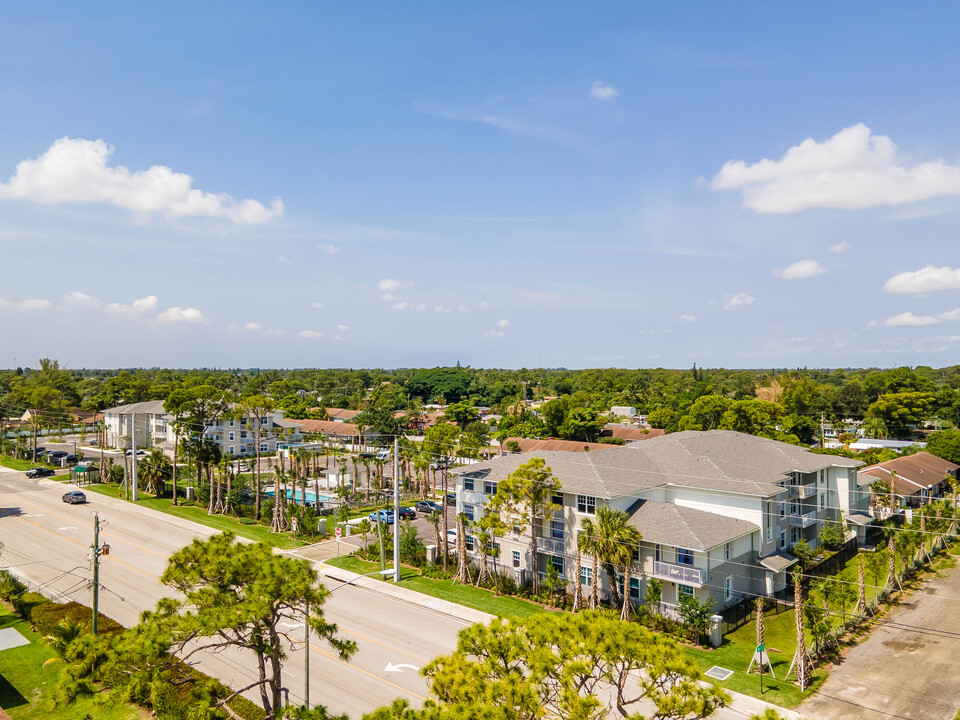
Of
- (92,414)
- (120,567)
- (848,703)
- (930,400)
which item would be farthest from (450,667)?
(92,414)

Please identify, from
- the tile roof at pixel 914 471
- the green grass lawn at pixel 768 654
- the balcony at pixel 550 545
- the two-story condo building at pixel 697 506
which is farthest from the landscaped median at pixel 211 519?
the tile roof at pixel 914 471

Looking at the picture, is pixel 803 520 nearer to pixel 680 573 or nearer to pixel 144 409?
pixel 680 573

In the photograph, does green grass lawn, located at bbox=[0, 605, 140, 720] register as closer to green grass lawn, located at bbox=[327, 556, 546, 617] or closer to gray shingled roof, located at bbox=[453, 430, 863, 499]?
green grass lawn, located at bbox=[327, 556, 546, 617]

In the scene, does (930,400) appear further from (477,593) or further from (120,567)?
(120,567)

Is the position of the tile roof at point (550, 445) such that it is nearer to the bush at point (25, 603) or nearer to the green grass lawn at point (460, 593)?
the green grass lawn at point (460, 593)

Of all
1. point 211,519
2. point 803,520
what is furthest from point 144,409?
point 803,520

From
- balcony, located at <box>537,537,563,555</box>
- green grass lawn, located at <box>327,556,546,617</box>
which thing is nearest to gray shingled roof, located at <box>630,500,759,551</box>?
balcony, located at <box>537,537,563,555</box>
